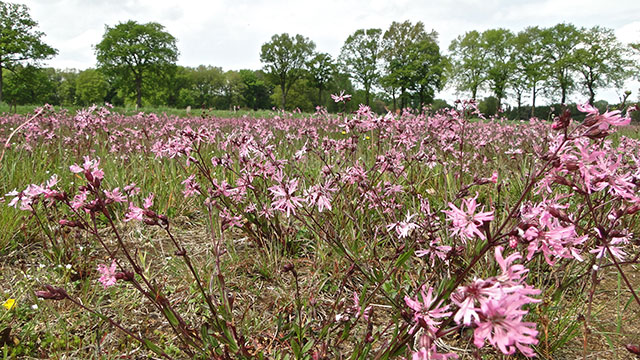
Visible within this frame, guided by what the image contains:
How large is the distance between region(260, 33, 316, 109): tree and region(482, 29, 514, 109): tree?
36.2 m

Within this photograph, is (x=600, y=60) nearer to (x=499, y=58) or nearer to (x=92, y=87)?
(x=499, y=58)

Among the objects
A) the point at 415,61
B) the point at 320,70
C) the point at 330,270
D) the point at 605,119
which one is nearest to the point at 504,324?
the point at 605,119

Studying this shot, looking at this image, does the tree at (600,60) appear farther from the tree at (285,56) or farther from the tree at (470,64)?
the tree at (285,56)

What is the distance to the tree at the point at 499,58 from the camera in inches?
2087

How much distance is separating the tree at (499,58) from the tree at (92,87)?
236ft

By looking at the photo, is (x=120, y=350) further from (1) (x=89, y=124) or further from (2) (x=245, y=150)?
(1) (x=89, y=124)

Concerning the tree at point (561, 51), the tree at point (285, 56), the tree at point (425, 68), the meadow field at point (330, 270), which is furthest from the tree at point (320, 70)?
the meadow field at point (330, 270)

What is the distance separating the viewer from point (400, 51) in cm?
5928

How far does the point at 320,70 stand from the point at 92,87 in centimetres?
5072

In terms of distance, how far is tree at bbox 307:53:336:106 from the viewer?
73625 millimetres

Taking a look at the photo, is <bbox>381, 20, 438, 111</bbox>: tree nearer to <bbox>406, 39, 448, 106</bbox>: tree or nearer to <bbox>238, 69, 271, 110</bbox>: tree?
<bbox>406, 39, 448, 106</bbox>: tree

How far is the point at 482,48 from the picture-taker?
54.7m

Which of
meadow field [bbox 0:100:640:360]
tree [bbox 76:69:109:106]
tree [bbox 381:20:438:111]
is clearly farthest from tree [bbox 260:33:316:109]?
meadow field [bbox 0:100:640:360]

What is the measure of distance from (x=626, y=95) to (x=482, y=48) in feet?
204
